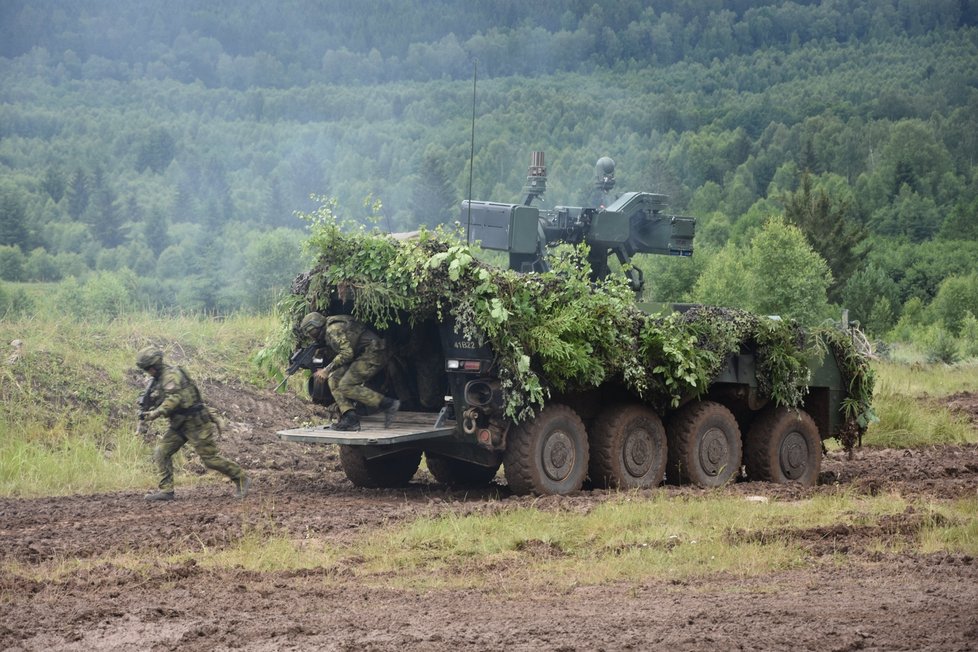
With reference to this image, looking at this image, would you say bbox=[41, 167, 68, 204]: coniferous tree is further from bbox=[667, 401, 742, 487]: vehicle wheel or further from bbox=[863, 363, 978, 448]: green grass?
bbox=[667, 401, 742, 487]: vehicle wheel

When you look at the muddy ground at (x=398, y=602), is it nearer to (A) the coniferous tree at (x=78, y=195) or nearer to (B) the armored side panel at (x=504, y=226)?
(B) the armored side panel at (x=504, y=226)

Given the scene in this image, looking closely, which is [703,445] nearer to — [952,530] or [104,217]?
[952,530]

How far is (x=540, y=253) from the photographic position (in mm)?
15281

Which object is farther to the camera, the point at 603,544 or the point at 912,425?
the point at 912,425

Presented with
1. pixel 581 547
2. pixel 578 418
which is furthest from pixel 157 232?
pixel 581 547

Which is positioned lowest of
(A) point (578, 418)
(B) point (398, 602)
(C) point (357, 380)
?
(B) point (398, 602)

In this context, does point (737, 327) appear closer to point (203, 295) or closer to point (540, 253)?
point (540, 253)

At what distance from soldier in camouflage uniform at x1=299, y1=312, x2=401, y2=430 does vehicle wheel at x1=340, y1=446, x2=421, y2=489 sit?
43.8 inches

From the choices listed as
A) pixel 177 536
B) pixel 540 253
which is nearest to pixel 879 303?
pixel 540 253

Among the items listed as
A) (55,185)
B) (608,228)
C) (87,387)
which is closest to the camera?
(608,228)

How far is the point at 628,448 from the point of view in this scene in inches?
552

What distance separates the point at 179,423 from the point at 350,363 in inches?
67.2

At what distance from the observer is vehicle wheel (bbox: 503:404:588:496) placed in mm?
13070

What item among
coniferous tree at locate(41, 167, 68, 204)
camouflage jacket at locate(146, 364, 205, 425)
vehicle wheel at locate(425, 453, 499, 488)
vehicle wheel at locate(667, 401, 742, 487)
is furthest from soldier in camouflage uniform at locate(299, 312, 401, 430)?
coniferous tree at locate(41, 167, 68, 204)
